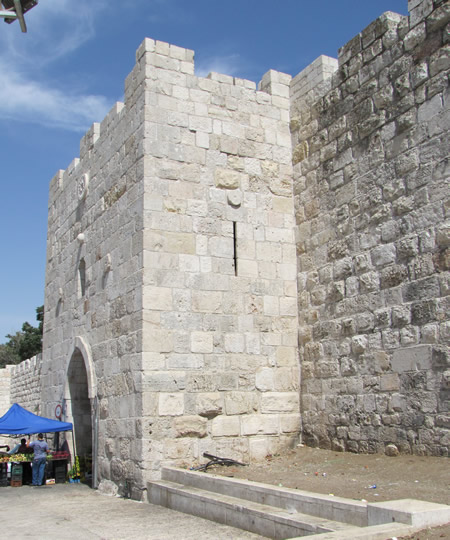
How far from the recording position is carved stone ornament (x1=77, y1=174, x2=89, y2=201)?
10344 mm

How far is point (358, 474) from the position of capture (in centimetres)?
638

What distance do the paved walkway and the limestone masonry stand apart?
1.82 ft

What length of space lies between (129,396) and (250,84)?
15.8 feet

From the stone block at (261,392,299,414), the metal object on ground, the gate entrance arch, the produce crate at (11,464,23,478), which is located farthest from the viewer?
the gate entrance arch

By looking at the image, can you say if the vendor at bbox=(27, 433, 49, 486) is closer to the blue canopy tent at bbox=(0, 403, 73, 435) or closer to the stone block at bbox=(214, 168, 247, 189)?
the blue canopy tent at bbox=(0, 403, 73, 435)

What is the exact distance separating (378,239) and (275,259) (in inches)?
70.4

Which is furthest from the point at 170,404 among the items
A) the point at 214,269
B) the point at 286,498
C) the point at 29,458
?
the point at 29,458

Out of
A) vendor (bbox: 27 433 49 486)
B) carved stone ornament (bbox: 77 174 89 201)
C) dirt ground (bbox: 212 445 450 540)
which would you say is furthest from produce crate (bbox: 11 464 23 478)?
carved stone ornament (bbox: 77 174 89 201)

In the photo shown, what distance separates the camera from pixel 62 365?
10859 mm

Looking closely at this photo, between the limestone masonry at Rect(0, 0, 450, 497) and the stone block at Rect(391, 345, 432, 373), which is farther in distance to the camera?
the limestone masonry at Rect(0, 0, 450, 497)

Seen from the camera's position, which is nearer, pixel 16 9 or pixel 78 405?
pixel 16 9

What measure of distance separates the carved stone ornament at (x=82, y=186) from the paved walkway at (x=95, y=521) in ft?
15.5

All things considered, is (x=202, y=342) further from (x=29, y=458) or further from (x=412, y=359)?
(x=29, y=458)

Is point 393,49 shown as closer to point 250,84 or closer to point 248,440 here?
point 250,84
